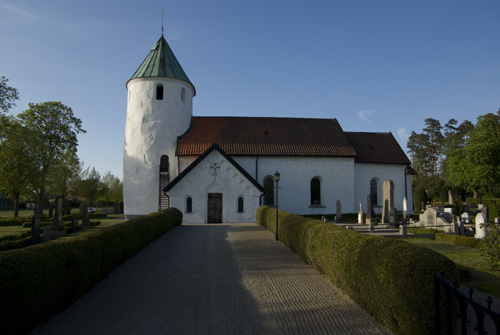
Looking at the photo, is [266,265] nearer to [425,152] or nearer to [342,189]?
[342,189]

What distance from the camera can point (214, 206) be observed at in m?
24.0

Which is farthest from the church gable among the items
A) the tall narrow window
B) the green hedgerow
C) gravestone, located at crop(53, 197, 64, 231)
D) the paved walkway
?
the green hedgerow

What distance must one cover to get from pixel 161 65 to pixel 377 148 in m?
19.3

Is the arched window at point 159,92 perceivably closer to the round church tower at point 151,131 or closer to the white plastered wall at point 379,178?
the round church tower at point 151,131

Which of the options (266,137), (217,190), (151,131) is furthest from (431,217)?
(151,131)

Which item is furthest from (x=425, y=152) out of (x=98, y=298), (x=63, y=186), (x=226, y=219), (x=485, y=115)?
(x=98, y=298)

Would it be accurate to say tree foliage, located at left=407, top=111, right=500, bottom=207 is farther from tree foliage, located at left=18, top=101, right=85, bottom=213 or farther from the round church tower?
tree foliage, located at left=18, top=101, right=85, bottom=213

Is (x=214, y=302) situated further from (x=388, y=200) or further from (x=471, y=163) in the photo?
(x=471, y=163)

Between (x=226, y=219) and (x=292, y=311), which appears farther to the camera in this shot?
(x=226, y=219)

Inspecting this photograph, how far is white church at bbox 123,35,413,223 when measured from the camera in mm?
26062

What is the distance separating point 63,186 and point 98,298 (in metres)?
35.2

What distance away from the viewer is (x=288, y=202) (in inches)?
1086

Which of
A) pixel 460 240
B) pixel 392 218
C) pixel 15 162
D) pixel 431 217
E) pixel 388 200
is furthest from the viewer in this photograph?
pixel 15 162

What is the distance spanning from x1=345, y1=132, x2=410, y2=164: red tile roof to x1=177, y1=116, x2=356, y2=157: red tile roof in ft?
6.28
